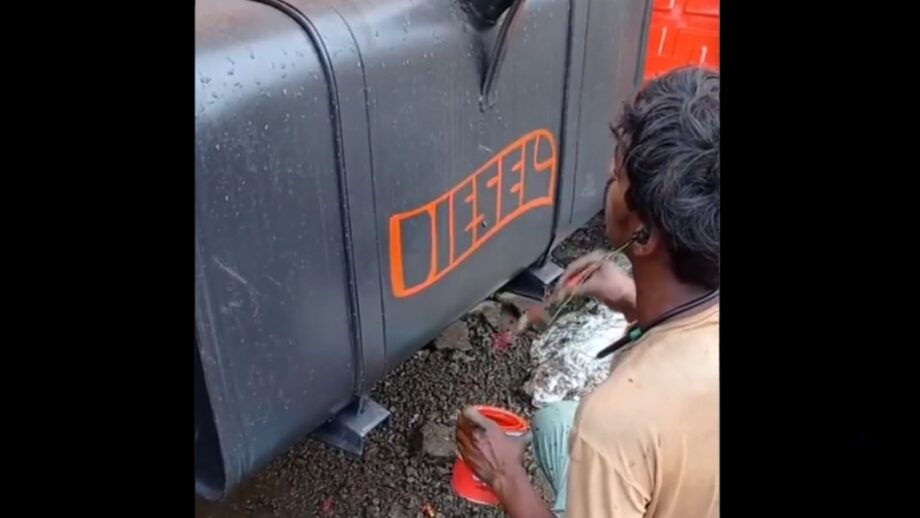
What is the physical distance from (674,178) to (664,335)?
237mm

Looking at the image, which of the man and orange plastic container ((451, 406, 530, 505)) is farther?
orange plastic container ((451, 406, 530, 505))

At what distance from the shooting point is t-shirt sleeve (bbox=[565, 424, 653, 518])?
4.42 ft

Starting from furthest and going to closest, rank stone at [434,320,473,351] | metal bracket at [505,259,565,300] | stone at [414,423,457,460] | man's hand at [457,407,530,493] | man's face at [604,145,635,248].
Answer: stone at [434,320,473,351] → metal bracket at [505,259,565,300] → stone at [414,423,457,460] → man's hand at [457,407,530,493] → man's face at [604,145,635,248]

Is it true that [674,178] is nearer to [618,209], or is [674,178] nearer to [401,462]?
[618,209]

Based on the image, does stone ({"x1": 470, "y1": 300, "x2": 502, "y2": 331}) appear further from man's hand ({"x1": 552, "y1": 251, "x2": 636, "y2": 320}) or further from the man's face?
the man's face

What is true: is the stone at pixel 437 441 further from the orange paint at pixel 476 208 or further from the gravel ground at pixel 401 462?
the orange paint at pixel 476 208

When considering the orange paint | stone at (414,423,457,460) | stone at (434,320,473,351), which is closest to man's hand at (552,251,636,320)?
the orange paint

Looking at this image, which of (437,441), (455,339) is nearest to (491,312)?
(455,339)

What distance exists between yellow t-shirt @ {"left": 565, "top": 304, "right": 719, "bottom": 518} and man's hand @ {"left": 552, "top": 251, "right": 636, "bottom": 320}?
519 millimetres

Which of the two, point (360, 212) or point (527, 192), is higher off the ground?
point (360, 212)
